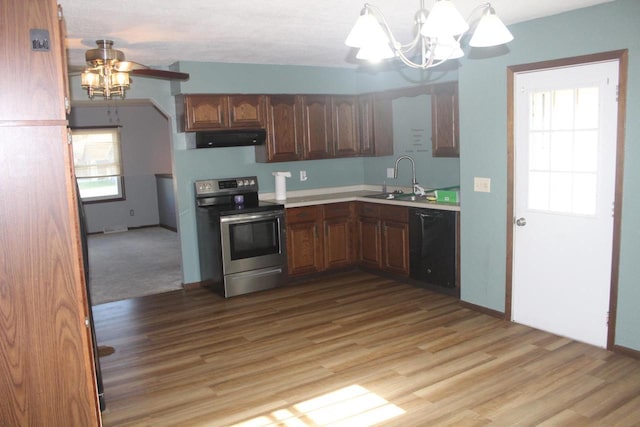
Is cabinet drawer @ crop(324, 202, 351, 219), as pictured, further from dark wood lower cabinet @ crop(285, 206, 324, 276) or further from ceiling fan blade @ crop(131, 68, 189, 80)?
ceiling fan blade @ crop(131, 68, 189, 80)

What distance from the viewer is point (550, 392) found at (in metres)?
3.29

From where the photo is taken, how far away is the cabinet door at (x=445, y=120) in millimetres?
5312

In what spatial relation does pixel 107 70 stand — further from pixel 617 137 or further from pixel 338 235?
pixel 617 137

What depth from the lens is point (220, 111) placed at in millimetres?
5723

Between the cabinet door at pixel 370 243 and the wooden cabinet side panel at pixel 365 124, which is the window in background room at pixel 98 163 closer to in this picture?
the wooden cabinet side panel at pixel 365 124

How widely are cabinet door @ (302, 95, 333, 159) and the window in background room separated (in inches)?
202

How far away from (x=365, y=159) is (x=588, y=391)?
14.0ft

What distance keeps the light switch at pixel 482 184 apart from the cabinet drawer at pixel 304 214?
1.93m

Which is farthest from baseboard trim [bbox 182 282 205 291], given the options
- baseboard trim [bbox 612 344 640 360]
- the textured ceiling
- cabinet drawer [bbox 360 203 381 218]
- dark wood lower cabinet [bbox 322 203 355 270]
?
baseboard trim [bbox 612 344 640 360]

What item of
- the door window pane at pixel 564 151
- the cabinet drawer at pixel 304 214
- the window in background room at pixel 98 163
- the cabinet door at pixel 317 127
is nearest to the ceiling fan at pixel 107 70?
the cabinet drawer at pixel 304 214

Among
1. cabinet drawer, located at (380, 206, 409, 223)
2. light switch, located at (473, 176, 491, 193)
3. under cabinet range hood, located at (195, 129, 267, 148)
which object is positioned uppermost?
under cabinet range hood, located at (195, 129, 267, 148)

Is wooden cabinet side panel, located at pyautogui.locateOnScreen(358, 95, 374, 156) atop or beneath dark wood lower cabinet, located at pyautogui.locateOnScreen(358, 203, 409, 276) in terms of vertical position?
atop

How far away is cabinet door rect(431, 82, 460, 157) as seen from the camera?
5.31 meters

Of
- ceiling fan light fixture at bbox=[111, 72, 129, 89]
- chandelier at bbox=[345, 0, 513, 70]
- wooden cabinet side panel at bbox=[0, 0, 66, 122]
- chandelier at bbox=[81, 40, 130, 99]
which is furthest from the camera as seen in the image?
ceiling fan light fixture at bbox=[111, 72, 129, 89]
